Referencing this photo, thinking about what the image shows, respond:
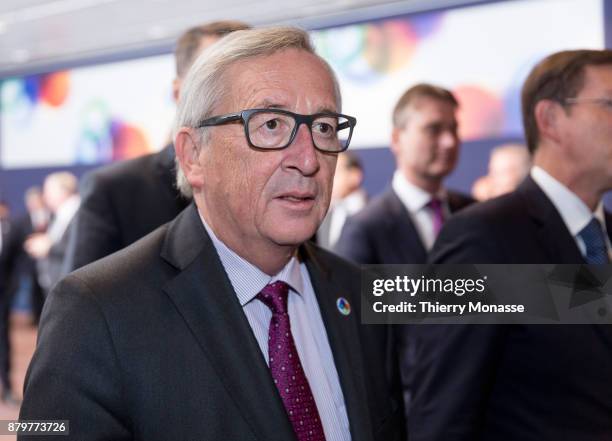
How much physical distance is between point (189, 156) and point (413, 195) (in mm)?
1734

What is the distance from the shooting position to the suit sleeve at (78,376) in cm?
116

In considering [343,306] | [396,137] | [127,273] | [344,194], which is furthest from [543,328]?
[344,194]

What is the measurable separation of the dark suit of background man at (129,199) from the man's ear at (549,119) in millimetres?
929

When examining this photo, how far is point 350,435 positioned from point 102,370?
51 centimetres

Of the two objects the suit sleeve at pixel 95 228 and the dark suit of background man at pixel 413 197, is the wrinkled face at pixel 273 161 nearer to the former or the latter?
the suit sleeve at pixel 95 228

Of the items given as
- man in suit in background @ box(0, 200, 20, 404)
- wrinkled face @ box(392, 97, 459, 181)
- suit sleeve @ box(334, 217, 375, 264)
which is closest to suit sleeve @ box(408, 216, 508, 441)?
suit sleeve @ box(334, 217, 375, 264)

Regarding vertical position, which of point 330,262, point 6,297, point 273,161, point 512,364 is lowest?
point 6,297

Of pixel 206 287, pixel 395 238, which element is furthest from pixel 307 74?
pixel 395 238

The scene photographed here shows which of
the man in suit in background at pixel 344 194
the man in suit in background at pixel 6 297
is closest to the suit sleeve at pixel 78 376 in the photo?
the man in suit in background at pixel 344 194

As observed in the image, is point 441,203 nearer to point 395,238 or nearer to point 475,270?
point 395,238

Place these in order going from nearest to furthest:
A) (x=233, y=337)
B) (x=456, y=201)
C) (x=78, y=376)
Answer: (x=78, y=376) → (x=233, y=337) → (x=456, y=201)

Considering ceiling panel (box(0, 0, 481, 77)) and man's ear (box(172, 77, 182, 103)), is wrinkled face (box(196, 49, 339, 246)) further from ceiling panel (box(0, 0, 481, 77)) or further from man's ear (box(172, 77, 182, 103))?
ceiling panel (box(0, 0, 481, 77))

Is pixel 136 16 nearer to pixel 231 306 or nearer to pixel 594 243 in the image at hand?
pixel 594 243

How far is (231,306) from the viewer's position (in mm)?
1332
